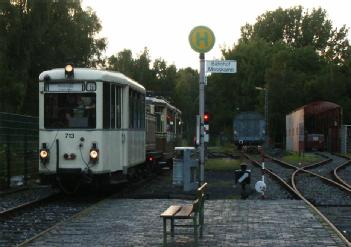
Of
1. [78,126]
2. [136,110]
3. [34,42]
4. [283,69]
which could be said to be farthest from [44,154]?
[283,69]

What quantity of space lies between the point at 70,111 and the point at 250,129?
122 ft

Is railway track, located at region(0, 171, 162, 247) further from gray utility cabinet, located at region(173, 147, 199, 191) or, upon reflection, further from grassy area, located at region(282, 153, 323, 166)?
grassy area, located at region(282, 153, 323, 166)

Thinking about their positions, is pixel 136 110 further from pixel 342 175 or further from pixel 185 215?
pixel 342 175

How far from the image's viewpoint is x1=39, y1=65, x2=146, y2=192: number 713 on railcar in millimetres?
15883

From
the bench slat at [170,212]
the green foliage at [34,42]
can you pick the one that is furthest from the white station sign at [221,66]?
the green foliage at [34,42]

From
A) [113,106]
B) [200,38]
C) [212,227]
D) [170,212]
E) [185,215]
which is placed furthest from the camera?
[113,106]

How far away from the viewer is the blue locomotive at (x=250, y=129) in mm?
52334

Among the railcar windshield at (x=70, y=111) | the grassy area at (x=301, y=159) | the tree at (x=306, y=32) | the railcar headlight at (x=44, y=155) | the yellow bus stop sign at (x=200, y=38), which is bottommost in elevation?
the grassy area at (x=301, y=159)

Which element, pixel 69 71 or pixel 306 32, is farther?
pixel 306 32

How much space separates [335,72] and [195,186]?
6476cm

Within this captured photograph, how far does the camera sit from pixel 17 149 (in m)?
20.8

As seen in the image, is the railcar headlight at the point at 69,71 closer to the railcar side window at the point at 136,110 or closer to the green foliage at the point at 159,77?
the railcar side window at the point at 136,110

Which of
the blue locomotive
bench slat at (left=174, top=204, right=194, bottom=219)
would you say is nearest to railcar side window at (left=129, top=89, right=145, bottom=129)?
bench slat at (left=174, top=204, right=194, bottom=219)

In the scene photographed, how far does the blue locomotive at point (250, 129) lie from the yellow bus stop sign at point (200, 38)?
37446 mm
